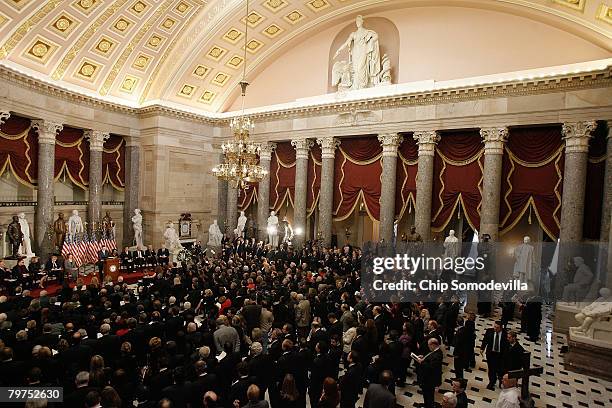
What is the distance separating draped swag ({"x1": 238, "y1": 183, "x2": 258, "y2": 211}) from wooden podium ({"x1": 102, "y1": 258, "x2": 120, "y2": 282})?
8145mm

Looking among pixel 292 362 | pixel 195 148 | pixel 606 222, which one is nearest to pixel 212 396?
pixel 292 362

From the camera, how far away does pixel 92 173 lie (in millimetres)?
19094

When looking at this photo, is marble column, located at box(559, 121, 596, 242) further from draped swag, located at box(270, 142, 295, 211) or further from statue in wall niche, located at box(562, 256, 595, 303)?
draped swag, located at box(270, 142, 295, 211)

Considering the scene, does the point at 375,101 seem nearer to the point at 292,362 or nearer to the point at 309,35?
the point at 309,35

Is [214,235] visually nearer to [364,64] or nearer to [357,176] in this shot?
[357,176]

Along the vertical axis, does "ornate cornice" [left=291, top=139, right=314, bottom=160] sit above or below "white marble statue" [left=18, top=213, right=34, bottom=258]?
above

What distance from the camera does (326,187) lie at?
19.2 m

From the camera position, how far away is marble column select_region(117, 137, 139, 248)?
20.9 metres

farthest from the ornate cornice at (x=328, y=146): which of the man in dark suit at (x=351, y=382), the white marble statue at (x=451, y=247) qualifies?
the man in dark suit at (x=351, y=382)

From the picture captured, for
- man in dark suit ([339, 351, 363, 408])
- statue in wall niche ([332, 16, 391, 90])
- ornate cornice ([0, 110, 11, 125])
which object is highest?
statue in wall niche ([332, 16, 391, 90])

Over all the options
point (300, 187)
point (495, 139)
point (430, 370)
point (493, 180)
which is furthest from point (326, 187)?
point (430, 370)

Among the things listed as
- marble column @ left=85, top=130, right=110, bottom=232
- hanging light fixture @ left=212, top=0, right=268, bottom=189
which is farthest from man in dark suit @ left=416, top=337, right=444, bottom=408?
marble column @ left=85, top=130, right=110, bottom=232

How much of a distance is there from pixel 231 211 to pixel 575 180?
630 inches

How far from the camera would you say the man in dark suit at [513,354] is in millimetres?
7469
